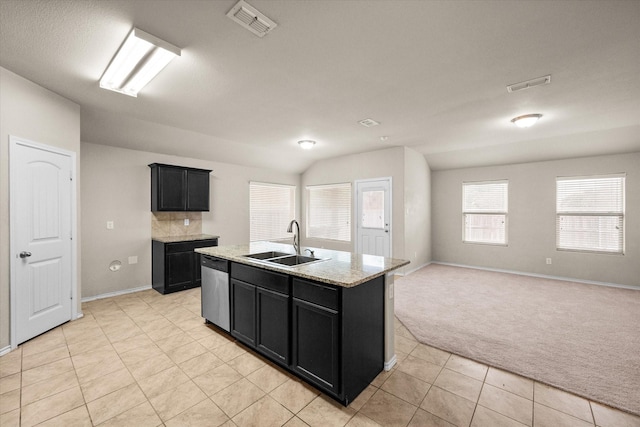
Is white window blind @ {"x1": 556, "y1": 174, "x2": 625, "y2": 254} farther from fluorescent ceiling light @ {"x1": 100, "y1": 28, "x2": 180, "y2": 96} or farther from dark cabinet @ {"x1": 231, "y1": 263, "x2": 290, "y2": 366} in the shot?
fluorescent ceiling light @ {"x1": 100, "y1": 28, "x2": 180, "y2": 96}

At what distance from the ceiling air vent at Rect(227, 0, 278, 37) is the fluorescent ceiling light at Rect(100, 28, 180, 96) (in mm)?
646

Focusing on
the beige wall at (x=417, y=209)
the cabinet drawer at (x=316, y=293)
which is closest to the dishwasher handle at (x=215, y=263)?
the cabinet drawer at (x=316, y=293)

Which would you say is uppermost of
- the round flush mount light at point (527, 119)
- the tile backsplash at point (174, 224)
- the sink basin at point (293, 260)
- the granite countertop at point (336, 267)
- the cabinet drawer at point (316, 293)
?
the round flush mount light at point (527, 119)

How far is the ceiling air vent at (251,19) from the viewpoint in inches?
67.8

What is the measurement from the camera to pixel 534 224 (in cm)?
564

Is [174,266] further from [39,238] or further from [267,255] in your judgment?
[267,255]

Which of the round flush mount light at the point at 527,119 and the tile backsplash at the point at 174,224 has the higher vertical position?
the round flush mount light at the point at 527,119

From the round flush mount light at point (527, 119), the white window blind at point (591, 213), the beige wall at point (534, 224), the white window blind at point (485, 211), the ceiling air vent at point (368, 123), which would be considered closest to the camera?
the round flush mount light at point (527, 119)

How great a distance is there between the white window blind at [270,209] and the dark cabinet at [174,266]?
5.88 feet

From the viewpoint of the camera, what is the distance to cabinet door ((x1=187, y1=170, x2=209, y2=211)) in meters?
4.88

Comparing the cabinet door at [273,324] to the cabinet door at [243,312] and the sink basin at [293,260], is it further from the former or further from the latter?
the sink basin at [293,260]

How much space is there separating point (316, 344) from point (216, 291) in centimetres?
153

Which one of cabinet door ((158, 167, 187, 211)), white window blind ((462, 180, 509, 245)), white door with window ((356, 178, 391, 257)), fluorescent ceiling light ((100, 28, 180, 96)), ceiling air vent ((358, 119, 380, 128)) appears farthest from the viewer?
white window blind ((462, 180, 509, 245))

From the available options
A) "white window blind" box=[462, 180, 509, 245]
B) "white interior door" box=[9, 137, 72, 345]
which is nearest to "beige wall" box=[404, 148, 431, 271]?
"white window blind" box=[462, 180, 509, 245]
